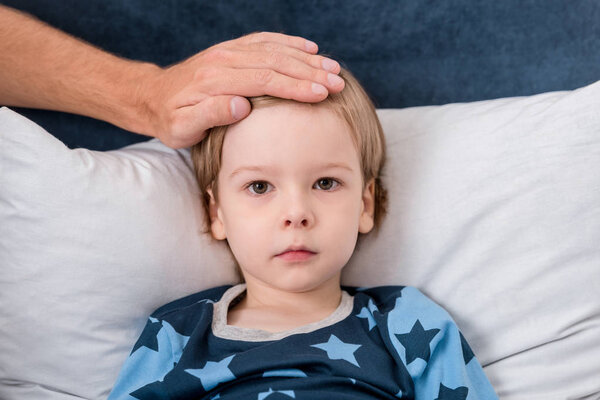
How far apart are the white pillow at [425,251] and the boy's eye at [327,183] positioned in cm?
19

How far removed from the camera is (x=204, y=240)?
123cm

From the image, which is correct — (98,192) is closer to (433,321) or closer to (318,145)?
(318,145)

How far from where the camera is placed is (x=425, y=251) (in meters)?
1.21

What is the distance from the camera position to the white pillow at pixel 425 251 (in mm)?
1092

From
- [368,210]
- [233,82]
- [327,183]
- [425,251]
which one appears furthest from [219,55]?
[425,251]

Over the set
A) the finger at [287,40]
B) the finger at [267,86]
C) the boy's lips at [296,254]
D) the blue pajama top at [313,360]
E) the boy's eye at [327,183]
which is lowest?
the blue pajama top at [313,360]

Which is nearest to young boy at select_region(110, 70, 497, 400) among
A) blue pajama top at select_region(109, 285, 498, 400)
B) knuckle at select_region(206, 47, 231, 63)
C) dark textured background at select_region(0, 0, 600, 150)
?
blue pajama top at select_region(109, 285, 498, 400)

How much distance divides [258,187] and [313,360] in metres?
0.31

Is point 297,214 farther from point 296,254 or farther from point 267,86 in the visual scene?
point 267,86

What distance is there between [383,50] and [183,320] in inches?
32.0

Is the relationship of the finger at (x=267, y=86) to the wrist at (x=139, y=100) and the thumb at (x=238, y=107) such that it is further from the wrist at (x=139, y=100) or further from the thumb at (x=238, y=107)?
the wrist at (x=139, y=100)

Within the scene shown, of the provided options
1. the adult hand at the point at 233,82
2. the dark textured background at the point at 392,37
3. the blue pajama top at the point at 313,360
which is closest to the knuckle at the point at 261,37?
the adult hand at the point at 233,82

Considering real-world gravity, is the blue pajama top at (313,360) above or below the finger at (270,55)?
below

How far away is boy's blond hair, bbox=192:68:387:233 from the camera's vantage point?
3.75 ft
